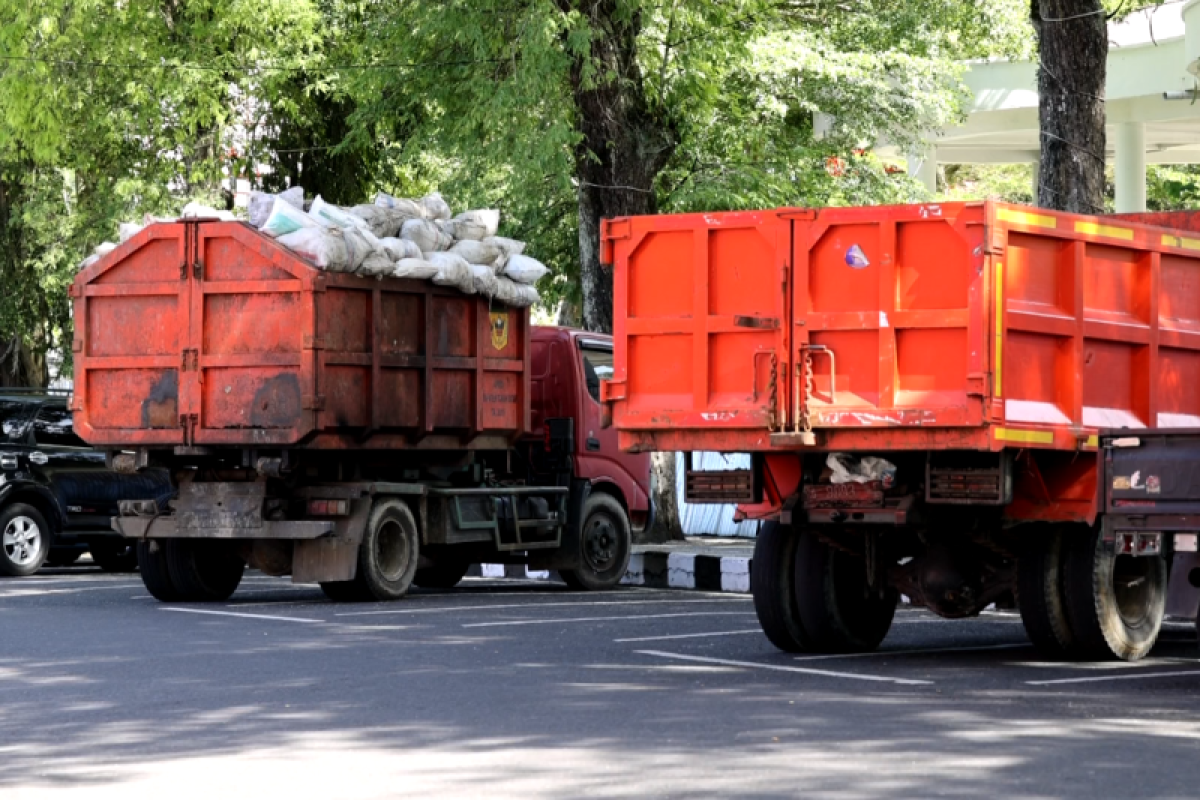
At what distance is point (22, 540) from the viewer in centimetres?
2042

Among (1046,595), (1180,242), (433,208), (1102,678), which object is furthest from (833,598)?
(433,208)

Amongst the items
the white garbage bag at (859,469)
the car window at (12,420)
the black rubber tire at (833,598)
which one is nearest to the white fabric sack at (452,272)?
the black rubber tire at (833,598)

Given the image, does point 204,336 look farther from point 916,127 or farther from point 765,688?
point 916,127

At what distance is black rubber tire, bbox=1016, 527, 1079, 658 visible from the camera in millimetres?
11836

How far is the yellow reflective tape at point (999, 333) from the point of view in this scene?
11164mm

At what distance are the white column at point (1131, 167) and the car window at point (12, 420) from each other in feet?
58.5

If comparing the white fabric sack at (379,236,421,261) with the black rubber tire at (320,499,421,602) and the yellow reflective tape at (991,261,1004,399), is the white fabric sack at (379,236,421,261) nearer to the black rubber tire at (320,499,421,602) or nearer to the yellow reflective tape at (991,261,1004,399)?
the black rubber tire at (320,499,421,602)

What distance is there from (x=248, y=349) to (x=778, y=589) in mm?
5308

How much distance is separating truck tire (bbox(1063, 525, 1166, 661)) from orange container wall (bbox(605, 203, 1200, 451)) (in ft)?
2.16

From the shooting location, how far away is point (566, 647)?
41.7 feet

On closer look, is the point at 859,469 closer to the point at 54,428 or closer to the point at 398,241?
the point at 398,241

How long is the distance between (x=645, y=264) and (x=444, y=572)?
7159 millimetres

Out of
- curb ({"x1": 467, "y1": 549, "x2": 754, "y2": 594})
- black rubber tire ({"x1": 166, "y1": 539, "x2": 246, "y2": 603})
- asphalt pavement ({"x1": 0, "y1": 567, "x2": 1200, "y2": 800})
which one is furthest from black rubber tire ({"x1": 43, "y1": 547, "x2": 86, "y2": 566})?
asphalt pavement ({"x1": 0, "y1": 567, "x2": 1200, "y2": 800})

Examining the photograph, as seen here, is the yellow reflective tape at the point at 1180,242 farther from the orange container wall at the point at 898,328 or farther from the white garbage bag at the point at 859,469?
the white garbage bag at the point at 859,469
